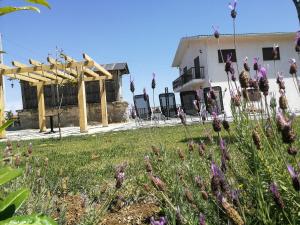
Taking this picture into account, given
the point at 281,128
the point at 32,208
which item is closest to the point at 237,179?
the point at 281,128

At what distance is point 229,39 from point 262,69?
2820 cm

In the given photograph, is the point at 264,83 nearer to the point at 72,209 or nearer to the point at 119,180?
the point at 119,180

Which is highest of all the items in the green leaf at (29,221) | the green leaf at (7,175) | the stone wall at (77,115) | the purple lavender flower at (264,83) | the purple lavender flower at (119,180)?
the purple lavender flower at (264,83)

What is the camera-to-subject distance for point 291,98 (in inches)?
1184

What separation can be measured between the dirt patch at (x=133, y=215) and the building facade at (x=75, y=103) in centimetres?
2327

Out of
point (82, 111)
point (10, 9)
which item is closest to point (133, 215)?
point (10, 9)

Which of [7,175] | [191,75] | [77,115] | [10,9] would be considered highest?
[191,75]

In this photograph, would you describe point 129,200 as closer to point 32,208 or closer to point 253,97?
point 32,208

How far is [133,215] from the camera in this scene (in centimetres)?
312

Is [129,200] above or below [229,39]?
below

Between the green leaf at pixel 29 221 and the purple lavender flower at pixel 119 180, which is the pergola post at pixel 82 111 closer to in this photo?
the purple lavender flower at pixel 119 180

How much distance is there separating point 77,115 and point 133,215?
24.0 meters

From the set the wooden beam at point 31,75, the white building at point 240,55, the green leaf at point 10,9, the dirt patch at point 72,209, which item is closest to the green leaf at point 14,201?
the green leaf at point 10,9

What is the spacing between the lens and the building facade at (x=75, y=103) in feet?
87.8
